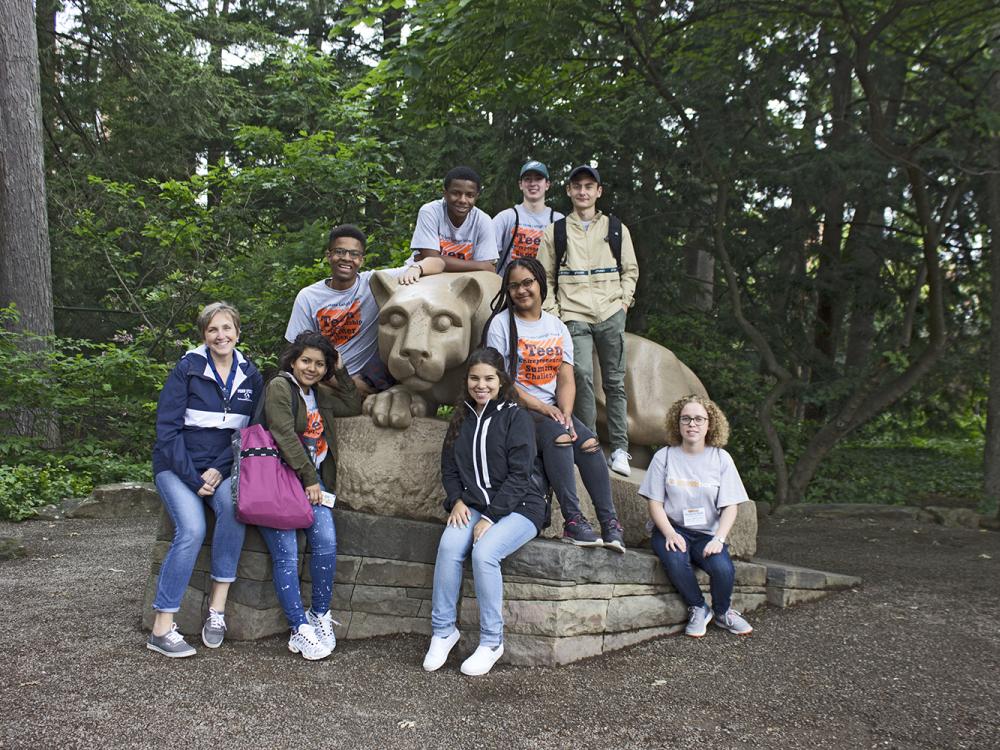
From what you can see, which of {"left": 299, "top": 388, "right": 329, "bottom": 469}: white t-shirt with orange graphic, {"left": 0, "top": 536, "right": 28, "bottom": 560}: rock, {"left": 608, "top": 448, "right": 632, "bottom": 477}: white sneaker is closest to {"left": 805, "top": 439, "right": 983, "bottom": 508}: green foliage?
{"left": 608, "top": 448, "right": 632, "bottom": 477}: white sneaker

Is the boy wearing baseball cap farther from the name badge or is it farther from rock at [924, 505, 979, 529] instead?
rock at [924, 505, 979, 529]

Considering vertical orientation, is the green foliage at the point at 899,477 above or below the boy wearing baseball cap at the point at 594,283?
below

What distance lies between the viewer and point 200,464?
13.6 ft

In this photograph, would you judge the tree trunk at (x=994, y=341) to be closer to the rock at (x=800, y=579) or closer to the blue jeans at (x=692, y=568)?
the rock at (x=800, y=579)

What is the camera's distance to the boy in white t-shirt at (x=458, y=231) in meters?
5.23

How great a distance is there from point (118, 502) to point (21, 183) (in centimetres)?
479

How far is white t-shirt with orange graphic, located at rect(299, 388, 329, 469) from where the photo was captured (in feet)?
14.2

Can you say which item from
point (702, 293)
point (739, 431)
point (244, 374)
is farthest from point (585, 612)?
point (702, 293)

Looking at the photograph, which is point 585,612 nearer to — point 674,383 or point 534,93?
point 674,383

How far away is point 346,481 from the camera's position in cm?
457

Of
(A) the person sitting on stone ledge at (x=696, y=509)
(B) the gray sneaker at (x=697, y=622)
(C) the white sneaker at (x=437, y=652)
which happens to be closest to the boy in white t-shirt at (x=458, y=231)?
(A) the person sitting on stone ledge at (x=696, y=509)

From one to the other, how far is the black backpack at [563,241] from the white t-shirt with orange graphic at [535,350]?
1.98ft

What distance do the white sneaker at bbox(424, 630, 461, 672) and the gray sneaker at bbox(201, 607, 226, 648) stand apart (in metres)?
1.04

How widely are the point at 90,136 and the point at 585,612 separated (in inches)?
542
